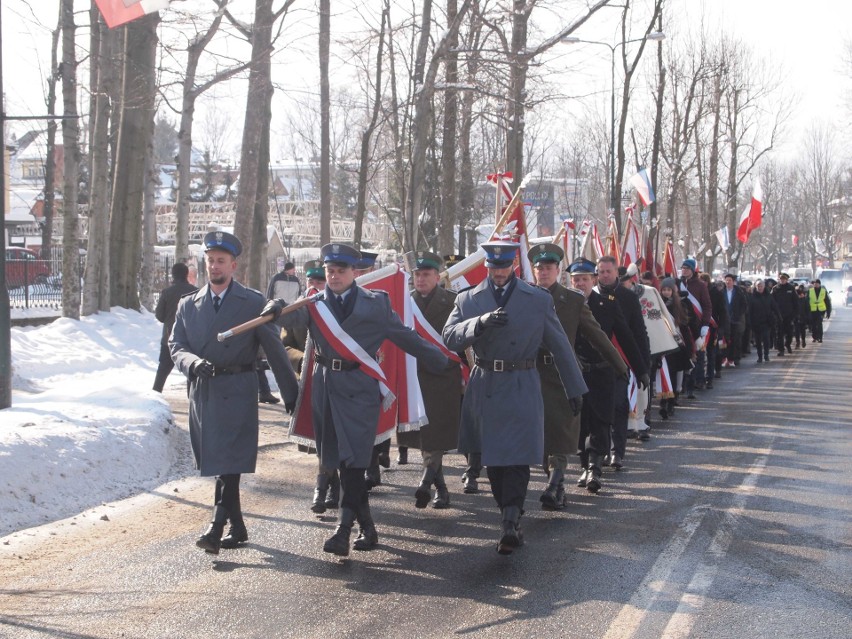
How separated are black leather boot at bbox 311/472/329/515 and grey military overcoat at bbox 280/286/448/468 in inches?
46.0

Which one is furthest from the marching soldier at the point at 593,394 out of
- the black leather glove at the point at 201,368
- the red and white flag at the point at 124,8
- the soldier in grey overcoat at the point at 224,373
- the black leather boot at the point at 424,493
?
the red and white flag at the point at 124,8

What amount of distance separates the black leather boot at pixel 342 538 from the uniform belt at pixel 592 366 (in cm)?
327

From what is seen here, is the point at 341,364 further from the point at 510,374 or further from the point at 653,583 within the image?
the point at 653,583

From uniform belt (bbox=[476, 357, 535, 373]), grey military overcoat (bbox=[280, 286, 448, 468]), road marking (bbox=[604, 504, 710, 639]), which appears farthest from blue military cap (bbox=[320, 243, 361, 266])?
road marking (bbox=[604, 504, 710, 639])

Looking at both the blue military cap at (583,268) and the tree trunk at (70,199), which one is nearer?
→ the blue military cap at (583,268)

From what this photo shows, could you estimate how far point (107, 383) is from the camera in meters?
16.7

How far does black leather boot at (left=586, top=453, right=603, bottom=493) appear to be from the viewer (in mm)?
9500

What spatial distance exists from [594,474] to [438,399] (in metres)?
1.47

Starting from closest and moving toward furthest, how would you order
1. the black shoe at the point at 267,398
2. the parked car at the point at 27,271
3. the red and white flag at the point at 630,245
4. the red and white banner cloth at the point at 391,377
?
the red and white banner cloth at the point at 391,377, the black shoe at the point at 267,398, the red and white flag at the point at 630,245, the parked car at the point at 27,271

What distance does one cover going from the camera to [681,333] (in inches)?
666

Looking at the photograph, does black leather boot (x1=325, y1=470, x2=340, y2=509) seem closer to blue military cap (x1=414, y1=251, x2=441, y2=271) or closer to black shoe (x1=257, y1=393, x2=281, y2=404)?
blue military cap (x1=414, y1=251, x2=441, y2=271)

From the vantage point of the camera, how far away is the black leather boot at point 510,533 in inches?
282

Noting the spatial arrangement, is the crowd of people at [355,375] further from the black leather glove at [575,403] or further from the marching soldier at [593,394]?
the marching soldier at [593,394]

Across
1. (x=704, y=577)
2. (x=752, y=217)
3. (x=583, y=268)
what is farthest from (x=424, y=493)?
(x=752, y=217)
